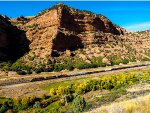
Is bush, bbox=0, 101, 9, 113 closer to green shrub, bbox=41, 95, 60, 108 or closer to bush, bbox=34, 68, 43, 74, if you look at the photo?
green shrub, bbox=41, 95, 60, 108

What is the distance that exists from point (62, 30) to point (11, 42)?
19.3 meters

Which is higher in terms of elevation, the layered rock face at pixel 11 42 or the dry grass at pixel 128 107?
the layered rock face at pixel 11 42

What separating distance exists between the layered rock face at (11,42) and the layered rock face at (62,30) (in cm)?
285

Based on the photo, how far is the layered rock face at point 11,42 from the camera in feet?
380

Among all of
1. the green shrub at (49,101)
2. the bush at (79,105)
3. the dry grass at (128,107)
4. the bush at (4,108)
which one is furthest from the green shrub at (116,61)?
the dry grass at (128,107)

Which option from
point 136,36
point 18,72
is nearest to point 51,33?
point 18,72

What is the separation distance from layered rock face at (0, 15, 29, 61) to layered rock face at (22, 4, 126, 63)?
285 centimetres

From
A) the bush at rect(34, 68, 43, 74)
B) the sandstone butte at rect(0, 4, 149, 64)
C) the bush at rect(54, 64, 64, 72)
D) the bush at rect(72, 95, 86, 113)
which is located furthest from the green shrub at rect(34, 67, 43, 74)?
the bush at rect(72, 95, 86, 113)

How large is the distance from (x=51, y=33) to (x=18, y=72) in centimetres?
2723

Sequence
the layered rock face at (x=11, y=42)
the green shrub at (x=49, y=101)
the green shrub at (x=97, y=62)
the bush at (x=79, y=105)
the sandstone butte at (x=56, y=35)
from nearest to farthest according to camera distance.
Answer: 1. the bush at (x=79, y=105)
2. the green shrub at (x=49, y=101)
3. the green shrub at (x=97, y=62)
4. the layered rock face at (x=11, y=42)
5. the sandstone butte at (x=56, y=35)

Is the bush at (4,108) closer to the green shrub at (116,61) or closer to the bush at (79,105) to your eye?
the bush at (79,105)

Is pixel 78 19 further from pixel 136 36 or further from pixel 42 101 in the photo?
pixel 42 101

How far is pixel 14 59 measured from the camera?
11344cm

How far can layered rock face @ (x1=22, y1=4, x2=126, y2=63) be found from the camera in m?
118
